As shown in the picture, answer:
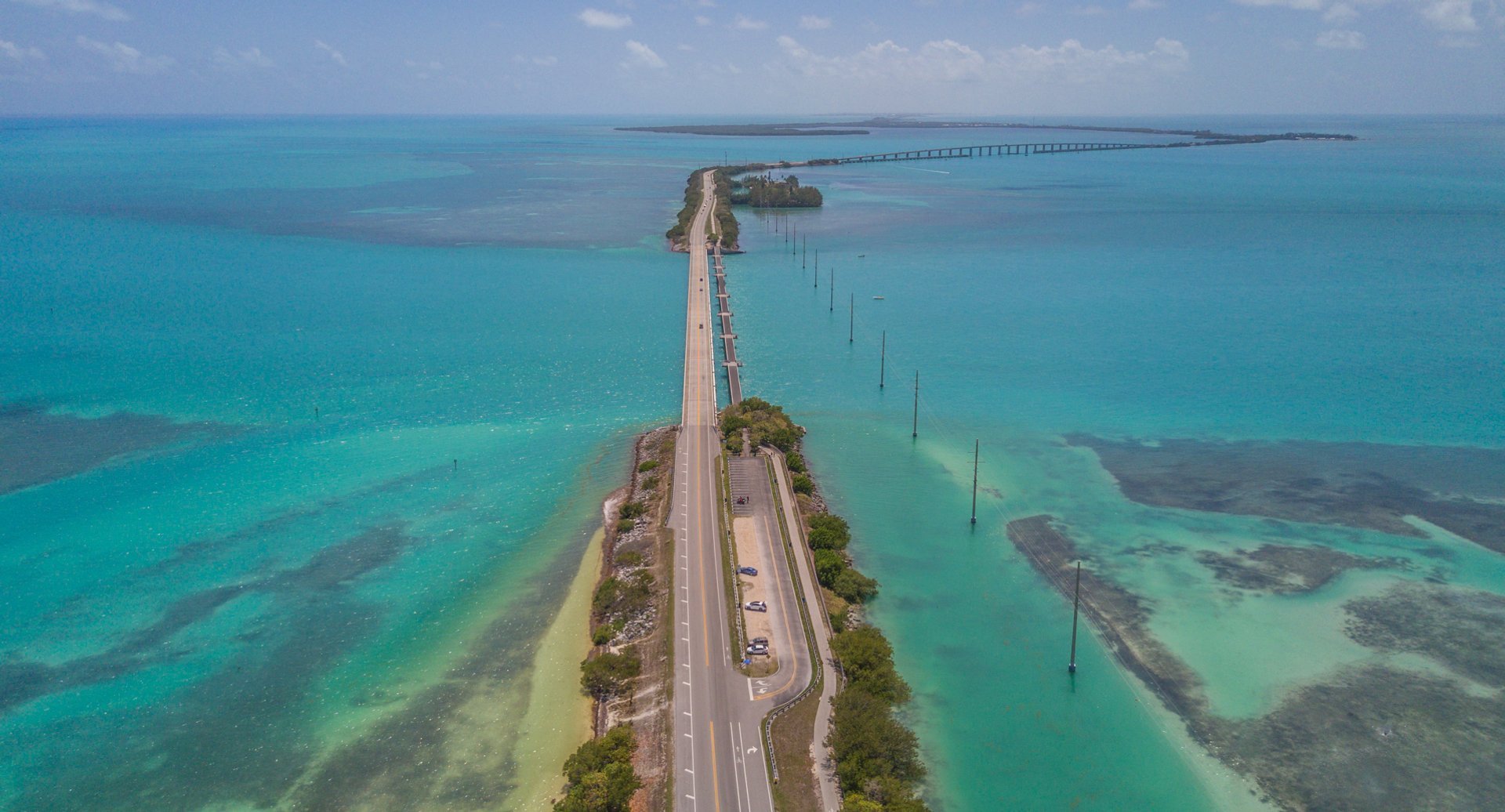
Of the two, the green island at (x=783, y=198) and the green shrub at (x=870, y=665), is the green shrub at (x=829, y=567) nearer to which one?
the green shrub at (x=870, y=665)

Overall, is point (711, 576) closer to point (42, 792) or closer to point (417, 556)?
point (417, 556)

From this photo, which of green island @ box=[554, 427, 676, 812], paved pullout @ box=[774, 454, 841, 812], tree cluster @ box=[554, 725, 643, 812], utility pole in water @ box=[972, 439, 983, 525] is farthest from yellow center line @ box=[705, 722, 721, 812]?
utility pole in water @ box=[972, 439, 983, 525]

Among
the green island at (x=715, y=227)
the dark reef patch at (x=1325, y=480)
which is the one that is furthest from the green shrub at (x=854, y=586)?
the green island at (x=715, y=227)

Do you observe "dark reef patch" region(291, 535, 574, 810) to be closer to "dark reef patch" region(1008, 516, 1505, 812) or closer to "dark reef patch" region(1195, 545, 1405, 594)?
"dark reef patch" region(1008, 516, 1505, 812)

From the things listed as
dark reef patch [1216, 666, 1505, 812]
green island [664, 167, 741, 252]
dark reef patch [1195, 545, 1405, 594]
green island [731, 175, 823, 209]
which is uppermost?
green island [731, 175, 823, 209]

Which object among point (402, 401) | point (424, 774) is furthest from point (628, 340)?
point (424, 774)
